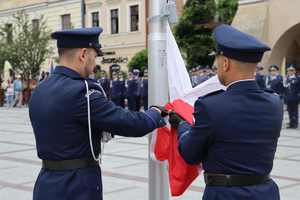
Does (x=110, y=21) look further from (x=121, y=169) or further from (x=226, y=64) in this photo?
(x=226, y=64)

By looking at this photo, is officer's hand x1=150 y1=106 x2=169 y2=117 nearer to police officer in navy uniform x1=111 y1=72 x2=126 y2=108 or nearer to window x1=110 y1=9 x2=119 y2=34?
police officer in navy uniform x1=111 y1=72 x2=126 y2=108

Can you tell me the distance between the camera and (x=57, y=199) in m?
3.87

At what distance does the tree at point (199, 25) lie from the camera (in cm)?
2630

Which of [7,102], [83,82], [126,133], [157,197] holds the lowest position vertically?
[7,102]

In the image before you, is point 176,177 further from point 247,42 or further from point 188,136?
point 247,42

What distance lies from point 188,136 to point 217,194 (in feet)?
1.25

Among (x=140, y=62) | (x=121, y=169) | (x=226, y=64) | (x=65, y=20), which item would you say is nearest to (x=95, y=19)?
(x=65, y=20)

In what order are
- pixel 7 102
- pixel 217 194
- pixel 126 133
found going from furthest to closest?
pixel 7 102 < pixel 126 133 < pixel 217 194

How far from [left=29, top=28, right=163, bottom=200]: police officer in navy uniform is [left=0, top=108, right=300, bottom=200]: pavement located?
11.8ft

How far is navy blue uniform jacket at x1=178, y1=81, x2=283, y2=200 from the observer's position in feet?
11.1

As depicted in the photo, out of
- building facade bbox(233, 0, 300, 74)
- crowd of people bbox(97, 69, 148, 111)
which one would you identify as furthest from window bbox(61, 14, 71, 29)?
crowd of people bbox(97, 69, 148, 111)

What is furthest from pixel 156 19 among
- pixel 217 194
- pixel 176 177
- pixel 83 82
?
pixel 217 194

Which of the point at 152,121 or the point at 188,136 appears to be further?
the point at 152,121

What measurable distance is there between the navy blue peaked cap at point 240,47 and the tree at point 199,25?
75.3ft
